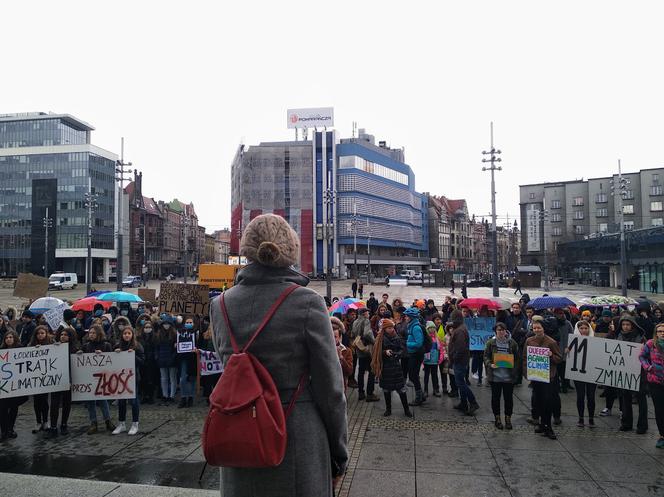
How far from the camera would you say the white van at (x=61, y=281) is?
54250mm

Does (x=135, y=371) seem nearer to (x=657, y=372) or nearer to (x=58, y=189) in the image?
(x=657, y=372)

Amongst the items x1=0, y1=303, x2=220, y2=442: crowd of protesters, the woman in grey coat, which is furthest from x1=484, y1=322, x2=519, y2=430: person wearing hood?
the woman in grey coat

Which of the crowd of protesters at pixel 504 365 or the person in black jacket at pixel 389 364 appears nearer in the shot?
the crowd of protesters at pixel 504 365

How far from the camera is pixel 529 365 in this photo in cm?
747

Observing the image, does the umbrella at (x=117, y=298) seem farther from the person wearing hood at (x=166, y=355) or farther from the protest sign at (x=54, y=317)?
the person wearing hood at (x=166, y=355)

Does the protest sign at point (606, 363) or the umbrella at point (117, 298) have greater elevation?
the umbrella at point (117, 298)

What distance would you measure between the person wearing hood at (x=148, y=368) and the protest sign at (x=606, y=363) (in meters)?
7.68

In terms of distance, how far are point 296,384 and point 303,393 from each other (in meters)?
0.06

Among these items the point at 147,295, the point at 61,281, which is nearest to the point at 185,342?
the point at 147,295

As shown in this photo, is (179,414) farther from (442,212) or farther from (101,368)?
(442,212)

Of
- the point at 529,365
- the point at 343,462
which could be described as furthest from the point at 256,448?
the point at 529,365

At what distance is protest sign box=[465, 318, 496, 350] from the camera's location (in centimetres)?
1098

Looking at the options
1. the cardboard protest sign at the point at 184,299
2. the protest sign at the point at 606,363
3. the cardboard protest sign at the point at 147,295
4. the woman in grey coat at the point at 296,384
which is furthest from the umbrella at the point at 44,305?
the woman in grey coat at the point at 296,384

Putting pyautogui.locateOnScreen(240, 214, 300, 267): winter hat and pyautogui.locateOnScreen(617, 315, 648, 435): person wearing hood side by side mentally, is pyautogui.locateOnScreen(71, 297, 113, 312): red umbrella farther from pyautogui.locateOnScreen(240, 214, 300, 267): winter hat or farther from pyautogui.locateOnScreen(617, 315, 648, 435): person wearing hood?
pyautogui.locateOnScreen(240, 214, 300, 267): winter hat
